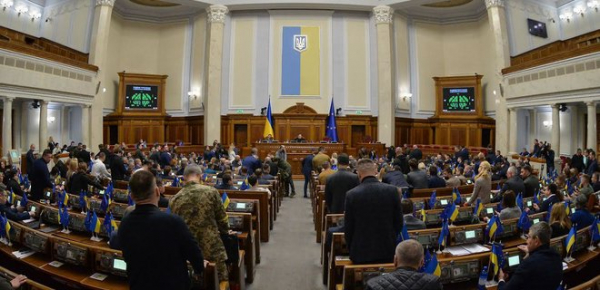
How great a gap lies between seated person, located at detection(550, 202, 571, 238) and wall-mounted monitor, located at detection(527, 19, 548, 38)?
16368 millimetres

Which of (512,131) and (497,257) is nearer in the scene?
(497,257)

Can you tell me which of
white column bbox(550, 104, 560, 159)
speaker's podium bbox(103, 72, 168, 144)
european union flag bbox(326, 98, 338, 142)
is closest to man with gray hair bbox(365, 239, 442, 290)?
white column bbox(550, 104, 560, 159)

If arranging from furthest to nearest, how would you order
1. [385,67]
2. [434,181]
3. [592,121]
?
1. [385,67]
2. [592,121]
3. [434,181]

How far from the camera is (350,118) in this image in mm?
20766

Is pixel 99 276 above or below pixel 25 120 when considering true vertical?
below

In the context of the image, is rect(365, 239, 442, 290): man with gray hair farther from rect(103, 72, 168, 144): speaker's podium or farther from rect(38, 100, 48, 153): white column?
rect(103, 72, 168, 144): speaker's podium

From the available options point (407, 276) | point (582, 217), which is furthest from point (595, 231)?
point (407, 276)

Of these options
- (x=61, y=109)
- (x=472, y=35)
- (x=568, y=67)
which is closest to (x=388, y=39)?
(x=472, y=35)

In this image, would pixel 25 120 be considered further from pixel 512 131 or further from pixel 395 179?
pixel 512 131

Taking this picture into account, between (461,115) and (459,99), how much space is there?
846 millimetres

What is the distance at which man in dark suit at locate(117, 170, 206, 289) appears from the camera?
8.24 ft

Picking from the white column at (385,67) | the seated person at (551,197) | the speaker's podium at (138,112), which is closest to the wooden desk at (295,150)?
the white column at (385,67)

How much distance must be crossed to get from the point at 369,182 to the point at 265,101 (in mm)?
17612

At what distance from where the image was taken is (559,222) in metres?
4.61
